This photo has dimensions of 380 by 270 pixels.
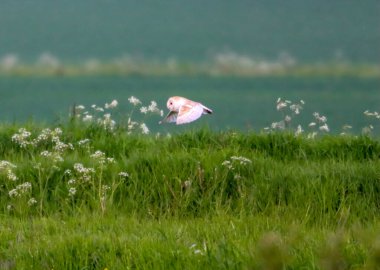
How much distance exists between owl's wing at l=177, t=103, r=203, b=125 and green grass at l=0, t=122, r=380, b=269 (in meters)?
0.29

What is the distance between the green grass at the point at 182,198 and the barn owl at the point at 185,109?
0.30 metres

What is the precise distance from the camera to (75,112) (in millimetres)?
8281

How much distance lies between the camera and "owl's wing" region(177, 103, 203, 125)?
711cm

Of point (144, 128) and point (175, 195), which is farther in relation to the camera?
point (144, 128)

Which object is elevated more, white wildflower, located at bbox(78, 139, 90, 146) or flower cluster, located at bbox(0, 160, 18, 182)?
white wildflower, located at bbox(78, 139, 90, 146)

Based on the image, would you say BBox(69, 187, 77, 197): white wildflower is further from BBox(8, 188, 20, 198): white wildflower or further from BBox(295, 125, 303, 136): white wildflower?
BBox(295, 125, 303, 136): white wildflower

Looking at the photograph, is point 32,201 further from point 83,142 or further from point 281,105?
point 281,105

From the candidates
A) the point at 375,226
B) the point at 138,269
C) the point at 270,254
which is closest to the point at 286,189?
the point at 375,226

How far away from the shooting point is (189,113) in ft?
23.4

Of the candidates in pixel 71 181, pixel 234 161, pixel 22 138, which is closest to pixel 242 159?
pixel 234 161

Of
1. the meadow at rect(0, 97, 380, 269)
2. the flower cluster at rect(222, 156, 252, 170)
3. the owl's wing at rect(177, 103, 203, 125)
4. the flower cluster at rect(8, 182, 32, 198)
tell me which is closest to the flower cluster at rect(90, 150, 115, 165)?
the meadow at rect(0, 97, 380, 269)

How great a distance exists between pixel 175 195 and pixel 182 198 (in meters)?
0.08

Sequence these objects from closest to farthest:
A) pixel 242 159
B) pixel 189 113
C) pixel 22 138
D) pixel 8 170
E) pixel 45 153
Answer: pixel 8 170 < pixel 242 159 < pixel 45 153 < pixel 189 113 < pixel 22 138

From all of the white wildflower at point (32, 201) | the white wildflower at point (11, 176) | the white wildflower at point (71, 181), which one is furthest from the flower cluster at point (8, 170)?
the white wildflower at point (71, 181)
